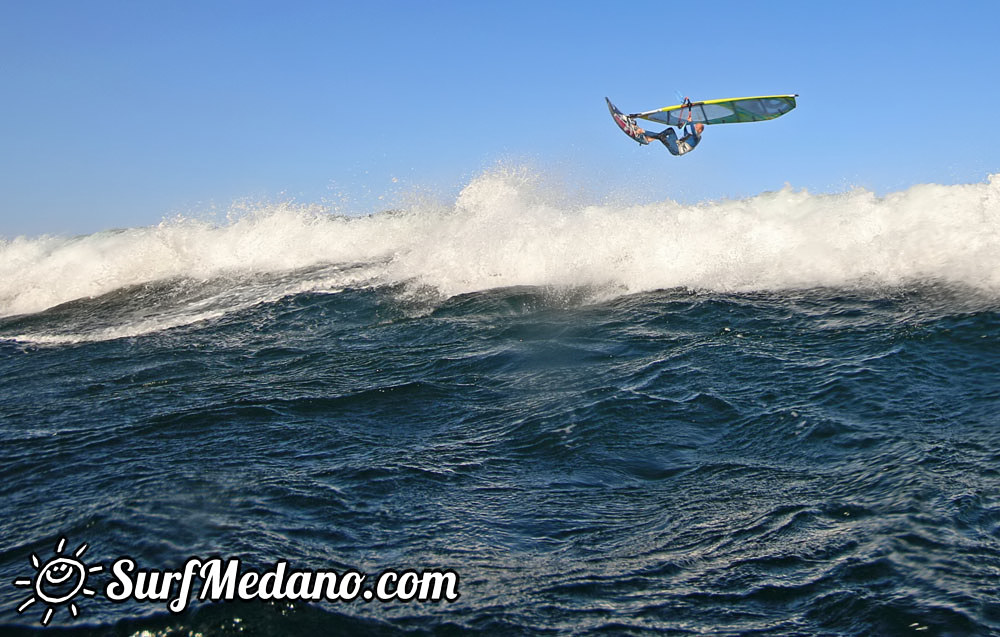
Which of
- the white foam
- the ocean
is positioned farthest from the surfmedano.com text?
the white foam

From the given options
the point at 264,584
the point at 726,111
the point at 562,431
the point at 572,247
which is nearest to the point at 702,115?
the point at 726,111

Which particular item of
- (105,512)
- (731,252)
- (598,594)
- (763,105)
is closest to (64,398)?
(105,512)

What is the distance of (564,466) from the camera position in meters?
5.55

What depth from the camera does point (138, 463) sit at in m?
5.68

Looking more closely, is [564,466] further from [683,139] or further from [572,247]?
[683,139]

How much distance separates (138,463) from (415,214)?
12616 millimetres

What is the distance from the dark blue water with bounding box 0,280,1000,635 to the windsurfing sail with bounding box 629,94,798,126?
667 centimetres

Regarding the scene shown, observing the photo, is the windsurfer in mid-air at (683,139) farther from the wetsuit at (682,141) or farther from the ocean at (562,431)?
the ocean at (562,431)

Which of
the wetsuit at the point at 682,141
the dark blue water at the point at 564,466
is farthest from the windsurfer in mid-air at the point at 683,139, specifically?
the dark blue water at the point at 564,466

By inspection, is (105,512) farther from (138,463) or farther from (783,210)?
(783,210)

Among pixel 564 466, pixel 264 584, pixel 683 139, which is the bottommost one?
pixel 564 466

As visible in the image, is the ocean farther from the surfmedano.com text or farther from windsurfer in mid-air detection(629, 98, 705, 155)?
windsurfer in mid-air detection(629, 98, 705, 155)

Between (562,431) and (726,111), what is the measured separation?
39.4 ft

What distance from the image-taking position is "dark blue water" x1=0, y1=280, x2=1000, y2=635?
342cm
